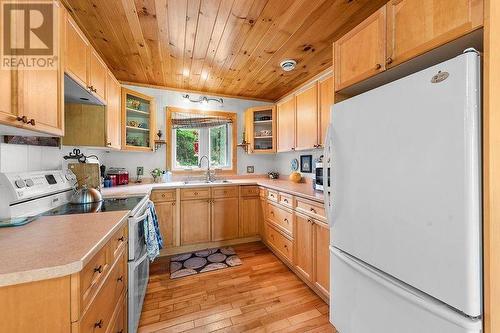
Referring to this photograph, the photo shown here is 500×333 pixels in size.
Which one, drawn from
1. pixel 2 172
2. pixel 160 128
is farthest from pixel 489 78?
pixel 160 128

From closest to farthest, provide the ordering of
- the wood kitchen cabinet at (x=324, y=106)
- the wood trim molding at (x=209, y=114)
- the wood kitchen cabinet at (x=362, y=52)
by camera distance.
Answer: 1. the wood kitchen cabinet at (x=362, y=52)
2. the wood kitchen cabinet at (x=324, y=106)
3. the wood trim molding at (x=209, y=114)

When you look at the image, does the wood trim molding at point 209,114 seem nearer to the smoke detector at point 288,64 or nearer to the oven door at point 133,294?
the smoke detector at point 288,64

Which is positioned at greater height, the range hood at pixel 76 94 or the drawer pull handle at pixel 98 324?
the range hood at pixel 76 94

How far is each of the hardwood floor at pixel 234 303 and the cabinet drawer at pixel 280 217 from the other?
1.55ft

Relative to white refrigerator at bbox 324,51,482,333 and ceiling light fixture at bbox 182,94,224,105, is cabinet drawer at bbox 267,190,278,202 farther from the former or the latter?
ceiling light fixture at bbox 182,94,224,105

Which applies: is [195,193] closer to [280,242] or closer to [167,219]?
[167,219]

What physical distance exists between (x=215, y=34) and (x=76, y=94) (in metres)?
1.27

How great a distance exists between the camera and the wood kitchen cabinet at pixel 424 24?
81cm

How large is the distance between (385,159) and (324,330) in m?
1.34

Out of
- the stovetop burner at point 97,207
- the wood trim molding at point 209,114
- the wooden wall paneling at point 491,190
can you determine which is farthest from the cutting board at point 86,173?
the wooden wall paneling at point 491,190

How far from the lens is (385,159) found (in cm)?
96

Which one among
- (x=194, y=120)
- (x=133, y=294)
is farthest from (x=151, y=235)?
(x=194, y=120)

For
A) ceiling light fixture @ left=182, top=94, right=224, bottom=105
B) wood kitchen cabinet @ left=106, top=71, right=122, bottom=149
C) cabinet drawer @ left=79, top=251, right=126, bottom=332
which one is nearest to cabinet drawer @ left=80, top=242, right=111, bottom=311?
cabinet drawer @ left=79, top=251, right=126, bottom=332

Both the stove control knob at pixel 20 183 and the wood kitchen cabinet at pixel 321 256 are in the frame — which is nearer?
the stove control knob at pixel 20 183
